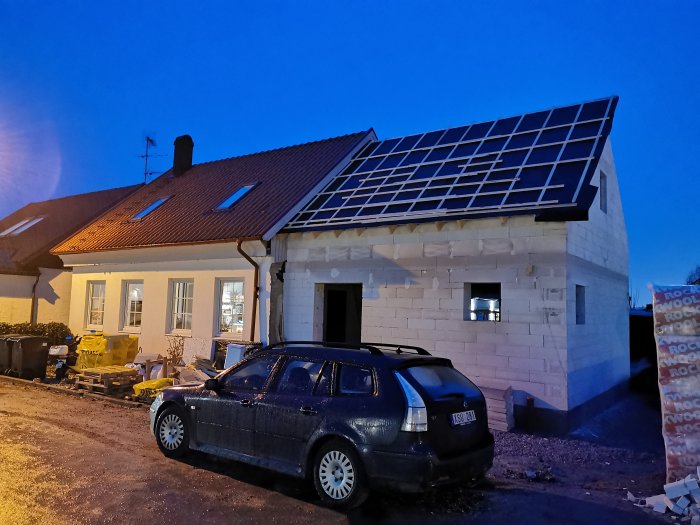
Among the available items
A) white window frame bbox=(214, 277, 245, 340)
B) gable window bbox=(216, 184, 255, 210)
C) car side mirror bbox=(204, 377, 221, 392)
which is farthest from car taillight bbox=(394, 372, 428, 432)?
gable window bbox=(216, 184, 255, 210)

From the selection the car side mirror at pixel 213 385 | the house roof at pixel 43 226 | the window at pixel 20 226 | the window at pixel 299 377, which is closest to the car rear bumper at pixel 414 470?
the window at pixel 299 377

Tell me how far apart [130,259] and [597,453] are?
13890mm

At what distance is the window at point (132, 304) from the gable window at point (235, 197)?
3578mm

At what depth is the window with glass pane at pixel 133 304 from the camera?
16.0 metres

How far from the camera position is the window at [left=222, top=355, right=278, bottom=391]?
6.20 m

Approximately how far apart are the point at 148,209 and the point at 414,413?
16.1m

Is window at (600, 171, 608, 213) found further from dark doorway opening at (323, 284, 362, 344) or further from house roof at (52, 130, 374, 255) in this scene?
house roof at (52, 130, 374, 255)

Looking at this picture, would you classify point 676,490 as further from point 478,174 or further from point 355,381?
point 478,174

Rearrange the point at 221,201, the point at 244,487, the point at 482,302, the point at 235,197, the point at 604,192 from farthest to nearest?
the point at 221,201 → the point at 235,197 → the point at 604,192 → the point at 482,302 → the point at 244,487

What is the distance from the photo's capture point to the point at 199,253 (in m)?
14.3

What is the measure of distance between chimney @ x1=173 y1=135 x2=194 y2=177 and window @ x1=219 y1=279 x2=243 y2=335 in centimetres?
960

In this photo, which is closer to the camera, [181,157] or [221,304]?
[221,304]

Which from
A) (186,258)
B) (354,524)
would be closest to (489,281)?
(354,524)

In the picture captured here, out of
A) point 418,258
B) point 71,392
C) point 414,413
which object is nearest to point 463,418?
point 414,413
